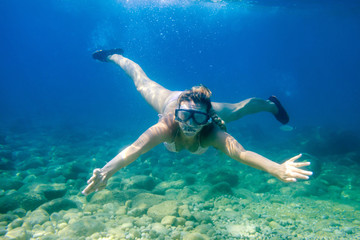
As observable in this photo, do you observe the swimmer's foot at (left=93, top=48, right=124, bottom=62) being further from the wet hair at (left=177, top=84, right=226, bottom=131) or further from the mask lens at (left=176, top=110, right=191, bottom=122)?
the mask lens at (left=176, top=110, right=191, bottom=122)

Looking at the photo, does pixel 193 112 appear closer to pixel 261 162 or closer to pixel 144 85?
pixel 261 162

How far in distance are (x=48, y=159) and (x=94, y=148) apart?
113 inches

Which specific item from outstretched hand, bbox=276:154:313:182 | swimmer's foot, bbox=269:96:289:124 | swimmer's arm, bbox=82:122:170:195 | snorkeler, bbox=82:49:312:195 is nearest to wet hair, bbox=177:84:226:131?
snorkeler, bbox=82:49:312:195

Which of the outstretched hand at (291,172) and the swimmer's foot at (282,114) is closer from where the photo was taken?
the outstretched hand at (291,172)

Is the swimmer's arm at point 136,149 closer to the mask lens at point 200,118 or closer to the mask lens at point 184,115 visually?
the mask lens at point 184,115

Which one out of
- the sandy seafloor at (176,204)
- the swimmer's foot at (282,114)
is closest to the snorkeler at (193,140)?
the sandy seafloor at (176,204)

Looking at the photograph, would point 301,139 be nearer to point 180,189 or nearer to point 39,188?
point 180,189

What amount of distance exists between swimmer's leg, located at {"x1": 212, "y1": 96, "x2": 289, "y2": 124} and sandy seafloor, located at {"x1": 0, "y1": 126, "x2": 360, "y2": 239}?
2.10 metres

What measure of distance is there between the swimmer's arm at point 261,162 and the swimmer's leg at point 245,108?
195 cm

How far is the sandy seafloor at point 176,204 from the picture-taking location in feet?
12.2

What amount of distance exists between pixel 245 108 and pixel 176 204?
372cm

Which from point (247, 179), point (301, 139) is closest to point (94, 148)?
point (247, 179)

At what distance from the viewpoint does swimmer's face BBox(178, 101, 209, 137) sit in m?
3.73

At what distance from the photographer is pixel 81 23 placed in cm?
7500
